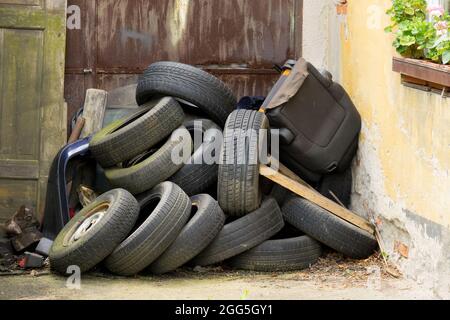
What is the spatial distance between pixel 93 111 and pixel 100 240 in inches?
80.2

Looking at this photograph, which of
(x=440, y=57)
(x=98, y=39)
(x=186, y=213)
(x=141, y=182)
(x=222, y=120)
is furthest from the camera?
(x=98, y=39)

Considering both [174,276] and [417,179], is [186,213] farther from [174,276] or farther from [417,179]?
[417,179]

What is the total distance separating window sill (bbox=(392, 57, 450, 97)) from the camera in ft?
18.9

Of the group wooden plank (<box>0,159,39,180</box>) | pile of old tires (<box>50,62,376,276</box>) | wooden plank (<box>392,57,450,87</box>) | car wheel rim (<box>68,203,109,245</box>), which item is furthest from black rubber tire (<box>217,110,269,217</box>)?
wooden plank (<box>0,159,39,180</box>)

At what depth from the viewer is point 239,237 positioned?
6750 mm

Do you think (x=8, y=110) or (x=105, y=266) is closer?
(x=105, y=266)

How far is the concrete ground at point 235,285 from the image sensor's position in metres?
6.11

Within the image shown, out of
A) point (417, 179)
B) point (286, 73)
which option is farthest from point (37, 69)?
point (417, 179)

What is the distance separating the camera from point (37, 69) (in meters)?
8.03

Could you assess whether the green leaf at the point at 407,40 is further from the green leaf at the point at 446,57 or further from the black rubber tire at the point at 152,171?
the black rubber tire at the point at 152,171

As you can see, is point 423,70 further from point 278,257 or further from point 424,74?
point 278,257

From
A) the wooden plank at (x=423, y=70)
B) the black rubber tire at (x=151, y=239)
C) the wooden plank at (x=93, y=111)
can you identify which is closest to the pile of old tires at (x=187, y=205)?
the black rubber tire at (x=151, y=239)

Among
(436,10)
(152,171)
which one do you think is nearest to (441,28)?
(436,10)

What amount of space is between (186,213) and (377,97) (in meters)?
1.87
